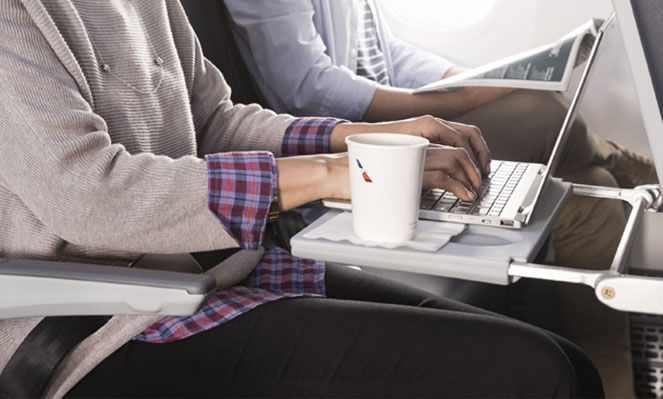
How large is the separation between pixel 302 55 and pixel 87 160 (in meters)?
0.90

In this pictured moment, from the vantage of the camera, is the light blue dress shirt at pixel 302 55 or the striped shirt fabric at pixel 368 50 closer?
the light blue dress shirt at pixel 302 55

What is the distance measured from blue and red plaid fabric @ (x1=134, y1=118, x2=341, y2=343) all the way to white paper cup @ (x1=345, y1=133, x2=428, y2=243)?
0.49ft

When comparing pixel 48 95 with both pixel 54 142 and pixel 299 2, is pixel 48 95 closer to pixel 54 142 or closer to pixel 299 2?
pixel 54 142

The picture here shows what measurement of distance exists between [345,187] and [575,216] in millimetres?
1266

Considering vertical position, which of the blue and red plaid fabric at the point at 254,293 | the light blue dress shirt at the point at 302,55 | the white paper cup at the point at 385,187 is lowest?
the blue and red plaid fabric at the point at 254,293

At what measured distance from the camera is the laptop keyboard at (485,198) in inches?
36.8

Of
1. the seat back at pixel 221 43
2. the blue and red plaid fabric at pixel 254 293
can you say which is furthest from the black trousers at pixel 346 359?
the seat back at pixel 221 43

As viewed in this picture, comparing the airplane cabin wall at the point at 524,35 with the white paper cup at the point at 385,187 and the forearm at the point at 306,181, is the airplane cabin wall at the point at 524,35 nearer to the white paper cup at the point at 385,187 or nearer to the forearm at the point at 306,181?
the forearm at the point at 306,181

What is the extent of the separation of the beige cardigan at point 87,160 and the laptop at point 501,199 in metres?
0.20

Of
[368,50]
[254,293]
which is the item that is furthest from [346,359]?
[368,50]

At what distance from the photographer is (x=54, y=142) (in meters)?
0.88

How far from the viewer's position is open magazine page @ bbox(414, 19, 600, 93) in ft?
3.53

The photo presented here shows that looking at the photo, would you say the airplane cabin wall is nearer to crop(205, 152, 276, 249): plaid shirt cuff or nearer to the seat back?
the seat back

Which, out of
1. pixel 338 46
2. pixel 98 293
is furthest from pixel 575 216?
pixel 98 293
